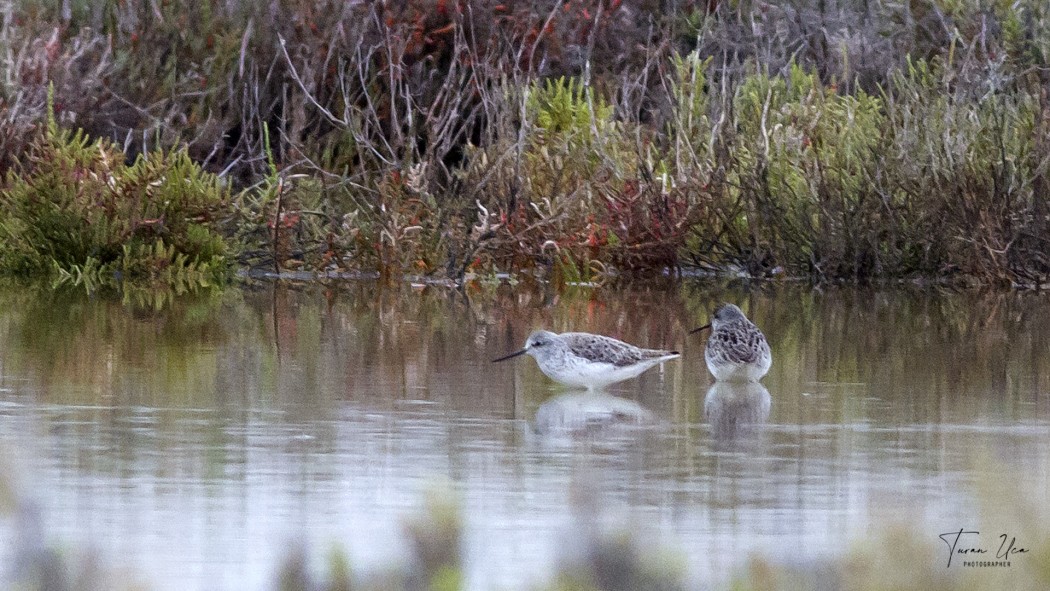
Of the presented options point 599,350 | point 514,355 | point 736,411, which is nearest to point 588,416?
point 736,411

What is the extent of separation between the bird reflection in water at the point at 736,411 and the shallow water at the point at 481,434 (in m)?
0.03

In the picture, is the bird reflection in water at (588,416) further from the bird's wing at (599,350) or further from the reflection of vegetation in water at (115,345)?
the reflection of vegetation in water at (115,345)

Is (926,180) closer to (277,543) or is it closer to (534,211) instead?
(534,211)

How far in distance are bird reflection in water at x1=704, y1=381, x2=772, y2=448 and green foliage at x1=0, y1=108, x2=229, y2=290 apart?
22.8ft

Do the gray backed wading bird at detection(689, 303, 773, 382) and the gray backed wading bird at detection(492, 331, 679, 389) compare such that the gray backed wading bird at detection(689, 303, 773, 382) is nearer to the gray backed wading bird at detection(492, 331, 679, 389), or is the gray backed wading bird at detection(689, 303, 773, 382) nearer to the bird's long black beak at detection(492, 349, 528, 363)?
the gray backed wading bird at detection(492, 331, 679, 389)

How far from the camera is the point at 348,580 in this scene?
4.25 m

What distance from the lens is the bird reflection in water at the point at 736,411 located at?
8.17 m

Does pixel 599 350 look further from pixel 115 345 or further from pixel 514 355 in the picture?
pixel 115 345

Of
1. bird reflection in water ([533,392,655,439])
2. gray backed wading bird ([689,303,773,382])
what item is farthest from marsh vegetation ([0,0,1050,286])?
bird reflection in water ([533,392,655,439])

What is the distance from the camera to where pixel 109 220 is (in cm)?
1603

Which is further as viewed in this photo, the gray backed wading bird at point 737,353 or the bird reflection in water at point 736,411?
the gray backed wading bird at point 737,353

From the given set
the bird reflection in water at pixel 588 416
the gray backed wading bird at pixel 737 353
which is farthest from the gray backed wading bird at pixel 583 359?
the gray backed wading bird at pixel 737 353

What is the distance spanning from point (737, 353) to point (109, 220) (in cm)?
777

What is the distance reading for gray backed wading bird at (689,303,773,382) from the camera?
975 cm
